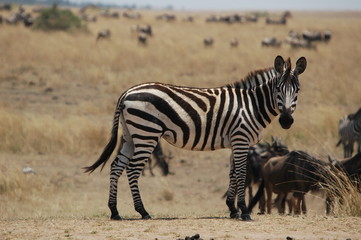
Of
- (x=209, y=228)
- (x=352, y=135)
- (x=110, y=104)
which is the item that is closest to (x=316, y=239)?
(x=209, y=228)

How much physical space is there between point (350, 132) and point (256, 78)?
6.41 meters

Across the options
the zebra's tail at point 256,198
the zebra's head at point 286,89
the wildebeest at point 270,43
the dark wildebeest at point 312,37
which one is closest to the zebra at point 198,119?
the zebra's head at point 286,89

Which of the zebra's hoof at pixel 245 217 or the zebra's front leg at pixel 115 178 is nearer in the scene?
the zebra's hoof at pixel 245 217

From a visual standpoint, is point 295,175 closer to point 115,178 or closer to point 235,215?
point 235,215

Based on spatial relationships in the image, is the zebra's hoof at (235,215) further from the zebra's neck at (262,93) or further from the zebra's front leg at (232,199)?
the zebra's neck at (262,93)

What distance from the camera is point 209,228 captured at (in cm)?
689

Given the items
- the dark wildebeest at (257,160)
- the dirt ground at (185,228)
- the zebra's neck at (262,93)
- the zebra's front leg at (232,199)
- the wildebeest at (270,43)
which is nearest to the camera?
the dirt ground at (185,228)

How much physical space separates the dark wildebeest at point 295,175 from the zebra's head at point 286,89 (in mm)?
2323

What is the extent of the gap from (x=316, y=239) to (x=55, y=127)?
31.5ft

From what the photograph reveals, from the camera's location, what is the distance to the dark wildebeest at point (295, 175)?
10.1 meters

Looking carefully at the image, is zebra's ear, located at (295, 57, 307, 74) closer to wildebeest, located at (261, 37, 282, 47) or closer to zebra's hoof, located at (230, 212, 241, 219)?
zebra's hoof, located at (230, 212, 241, 219)

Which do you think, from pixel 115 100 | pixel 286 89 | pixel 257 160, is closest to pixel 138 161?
pixel 286 89

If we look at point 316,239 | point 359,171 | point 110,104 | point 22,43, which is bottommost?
point 316,239

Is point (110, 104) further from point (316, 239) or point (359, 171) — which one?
point (316, 239)
